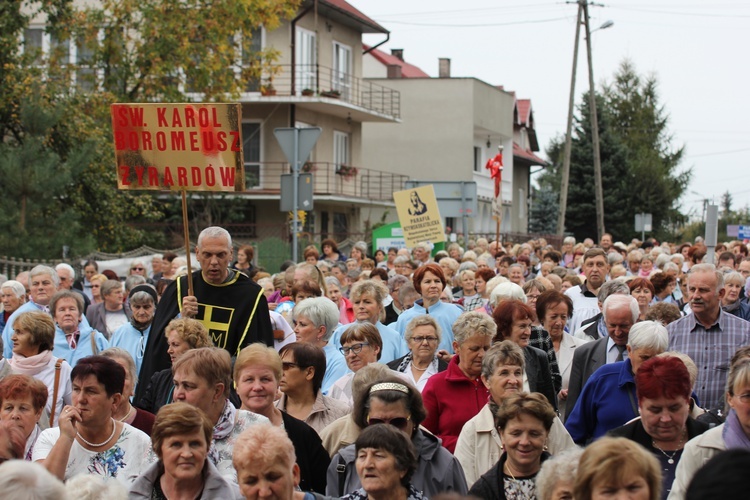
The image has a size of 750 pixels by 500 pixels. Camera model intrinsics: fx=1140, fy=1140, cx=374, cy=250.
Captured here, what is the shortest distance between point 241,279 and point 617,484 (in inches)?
172

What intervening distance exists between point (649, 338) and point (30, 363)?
4.28 metres

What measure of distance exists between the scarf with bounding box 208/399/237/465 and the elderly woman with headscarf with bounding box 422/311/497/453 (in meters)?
1.58

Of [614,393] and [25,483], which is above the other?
[25,483]

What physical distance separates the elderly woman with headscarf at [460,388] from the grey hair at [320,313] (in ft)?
5.14

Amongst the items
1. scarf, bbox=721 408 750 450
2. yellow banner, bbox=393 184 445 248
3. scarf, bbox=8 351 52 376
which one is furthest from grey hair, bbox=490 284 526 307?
yellow banner, bbox=393 184 445 248

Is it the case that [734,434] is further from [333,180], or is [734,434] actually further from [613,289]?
[333,180]

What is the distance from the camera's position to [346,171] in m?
40.9

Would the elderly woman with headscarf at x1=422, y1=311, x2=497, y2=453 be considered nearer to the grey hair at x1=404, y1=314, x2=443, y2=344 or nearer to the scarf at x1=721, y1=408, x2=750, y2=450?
the grey hair at x1=404, y1=314, x2=443, y2=344

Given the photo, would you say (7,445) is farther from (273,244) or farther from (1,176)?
(273,244)

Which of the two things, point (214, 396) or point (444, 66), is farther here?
point (444, 66)

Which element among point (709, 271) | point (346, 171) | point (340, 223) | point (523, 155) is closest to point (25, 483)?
point (709, 271)

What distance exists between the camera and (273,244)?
2919 cm

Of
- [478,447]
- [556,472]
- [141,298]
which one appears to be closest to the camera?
[556,472]

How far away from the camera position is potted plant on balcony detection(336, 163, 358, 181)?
40594mm
